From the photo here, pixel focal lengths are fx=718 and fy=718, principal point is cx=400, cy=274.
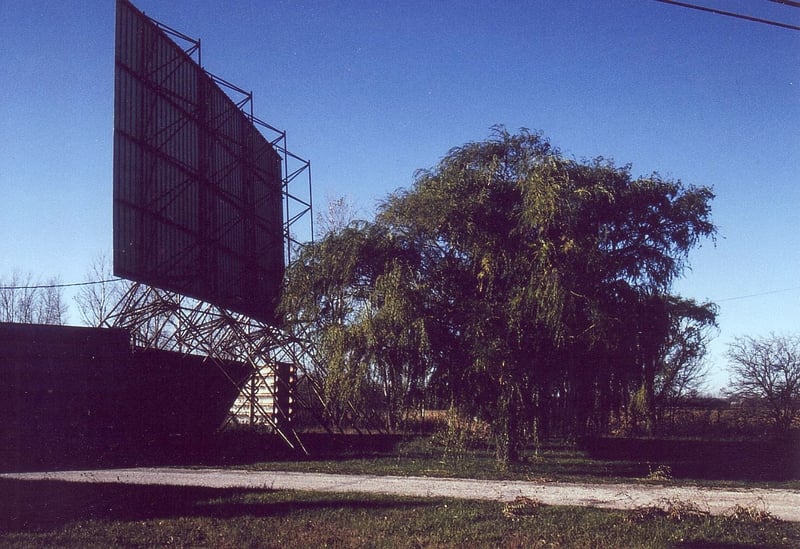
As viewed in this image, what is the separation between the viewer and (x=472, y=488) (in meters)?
13.9

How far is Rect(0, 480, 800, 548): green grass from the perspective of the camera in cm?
873

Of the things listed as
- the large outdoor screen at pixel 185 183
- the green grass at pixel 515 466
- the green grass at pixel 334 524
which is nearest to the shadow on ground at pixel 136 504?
the green grass at pixel 334 524

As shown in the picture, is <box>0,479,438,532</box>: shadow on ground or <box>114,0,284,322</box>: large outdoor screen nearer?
<box>0,479,438,532</box>: shadow on ground

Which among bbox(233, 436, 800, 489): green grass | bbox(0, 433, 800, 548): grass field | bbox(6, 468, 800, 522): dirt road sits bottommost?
bbox(233, 436, 800, 489): green grass

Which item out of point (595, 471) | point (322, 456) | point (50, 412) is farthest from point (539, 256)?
point (50, 412)

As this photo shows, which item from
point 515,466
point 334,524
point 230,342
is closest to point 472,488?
point 515,466

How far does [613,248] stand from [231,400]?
17.2 meters

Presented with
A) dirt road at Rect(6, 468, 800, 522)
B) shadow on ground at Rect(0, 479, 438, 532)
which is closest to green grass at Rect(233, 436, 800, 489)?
dirt road at Rect(6, 468, 800, 522)

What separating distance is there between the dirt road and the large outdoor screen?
23.0ft

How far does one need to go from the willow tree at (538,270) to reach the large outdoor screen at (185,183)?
794cm

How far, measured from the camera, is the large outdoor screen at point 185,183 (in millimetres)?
21266

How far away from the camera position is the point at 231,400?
94.4 ft

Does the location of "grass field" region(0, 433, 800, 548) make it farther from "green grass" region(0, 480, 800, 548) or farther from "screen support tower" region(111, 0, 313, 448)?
"screen support tower" region(111, 0, 313, 448)

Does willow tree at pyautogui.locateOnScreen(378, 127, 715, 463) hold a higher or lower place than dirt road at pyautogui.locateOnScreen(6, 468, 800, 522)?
higher
